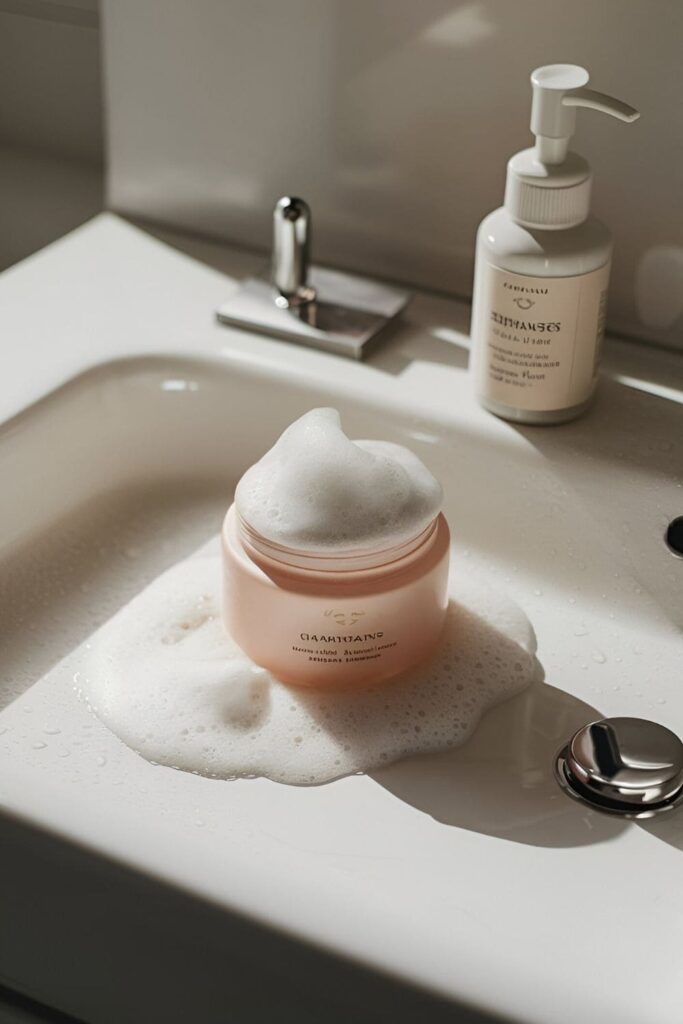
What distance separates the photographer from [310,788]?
22.3 inches

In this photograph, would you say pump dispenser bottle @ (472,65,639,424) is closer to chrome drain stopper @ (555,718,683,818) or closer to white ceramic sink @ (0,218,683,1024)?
white ceramic sink @ (0,218,683,1024)

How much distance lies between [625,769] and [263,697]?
161mm

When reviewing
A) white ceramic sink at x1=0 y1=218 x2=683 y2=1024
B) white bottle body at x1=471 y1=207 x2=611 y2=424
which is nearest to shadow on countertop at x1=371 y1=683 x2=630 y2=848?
white ceramic sink at x1=0 y1=218 x2=683 y2=1024

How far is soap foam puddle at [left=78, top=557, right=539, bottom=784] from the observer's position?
578 millimetres

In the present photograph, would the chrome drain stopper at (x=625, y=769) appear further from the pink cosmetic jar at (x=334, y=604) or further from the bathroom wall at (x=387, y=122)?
the bathroom wall at (x=387, y=122)

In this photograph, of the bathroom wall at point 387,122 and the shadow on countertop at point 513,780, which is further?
the bathroom wall at point 387,122

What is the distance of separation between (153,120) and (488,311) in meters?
0.30

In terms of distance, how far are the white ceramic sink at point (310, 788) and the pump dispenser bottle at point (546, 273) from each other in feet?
0.09

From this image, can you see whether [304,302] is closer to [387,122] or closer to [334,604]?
[387,122]

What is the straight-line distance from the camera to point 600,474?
2.25 ft

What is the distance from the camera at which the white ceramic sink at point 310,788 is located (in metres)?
0.46

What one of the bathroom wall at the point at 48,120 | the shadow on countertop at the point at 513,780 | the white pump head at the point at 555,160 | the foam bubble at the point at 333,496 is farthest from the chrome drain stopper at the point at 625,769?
the bathroom wall at the point at 48,120

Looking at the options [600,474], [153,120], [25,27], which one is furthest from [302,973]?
[25,27]

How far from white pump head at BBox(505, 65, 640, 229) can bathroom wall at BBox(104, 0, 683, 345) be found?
64 millimetres
